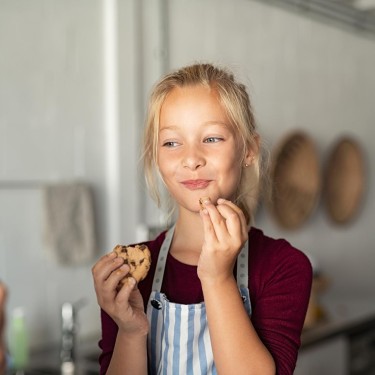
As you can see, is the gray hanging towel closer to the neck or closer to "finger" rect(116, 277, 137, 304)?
the neck

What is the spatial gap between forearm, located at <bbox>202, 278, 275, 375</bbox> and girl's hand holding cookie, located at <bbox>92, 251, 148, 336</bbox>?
3.9 inches

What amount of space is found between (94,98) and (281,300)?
1840 millimetres

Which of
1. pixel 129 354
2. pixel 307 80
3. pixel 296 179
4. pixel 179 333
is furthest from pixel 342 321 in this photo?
pixel 129 354

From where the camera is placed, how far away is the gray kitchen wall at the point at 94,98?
7.80ft

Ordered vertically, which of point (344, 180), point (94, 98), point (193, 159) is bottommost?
point (344, 180)

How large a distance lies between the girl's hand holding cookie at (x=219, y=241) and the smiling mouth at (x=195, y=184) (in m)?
0.04

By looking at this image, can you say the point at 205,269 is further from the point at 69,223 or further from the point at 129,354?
the point at 69,223

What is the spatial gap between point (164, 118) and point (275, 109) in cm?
265

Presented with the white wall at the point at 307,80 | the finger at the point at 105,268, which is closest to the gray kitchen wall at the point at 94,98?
the white wall at the point at 307,80

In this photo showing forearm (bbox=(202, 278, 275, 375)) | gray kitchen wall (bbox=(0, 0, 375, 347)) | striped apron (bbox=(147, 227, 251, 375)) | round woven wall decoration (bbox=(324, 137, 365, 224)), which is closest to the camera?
forearm (bbox=(202, 278, 275, 375))

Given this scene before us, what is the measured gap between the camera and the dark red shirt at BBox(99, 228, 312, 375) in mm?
949

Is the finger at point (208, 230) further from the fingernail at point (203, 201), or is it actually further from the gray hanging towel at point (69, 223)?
the gray hanging towel at point (69, 223)

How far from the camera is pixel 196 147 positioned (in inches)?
36.3

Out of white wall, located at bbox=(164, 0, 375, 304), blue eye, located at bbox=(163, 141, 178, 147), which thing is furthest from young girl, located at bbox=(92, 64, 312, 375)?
white wall, located at bbox=(164, 0, 375, 304)
